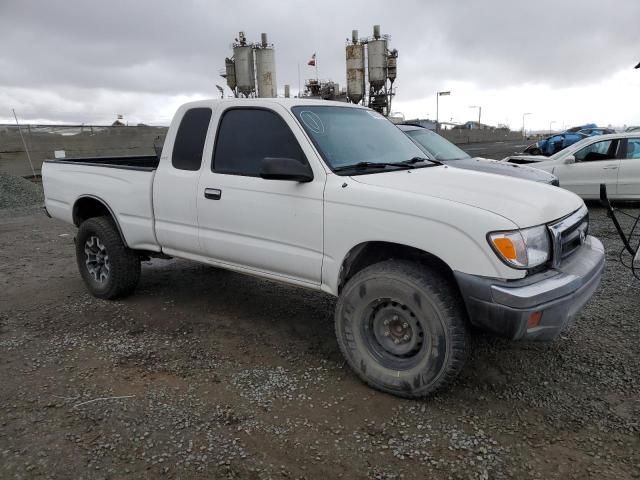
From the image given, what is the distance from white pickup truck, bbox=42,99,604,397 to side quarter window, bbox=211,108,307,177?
0.4 inches

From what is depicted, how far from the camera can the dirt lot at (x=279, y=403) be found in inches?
101

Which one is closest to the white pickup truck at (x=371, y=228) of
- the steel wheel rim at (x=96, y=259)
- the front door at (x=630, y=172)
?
the steel wheel rim at (x=96, y=259)

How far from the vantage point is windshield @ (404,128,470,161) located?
25.5 ft

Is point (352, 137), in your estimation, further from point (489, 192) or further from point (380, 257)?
point (489, 192)

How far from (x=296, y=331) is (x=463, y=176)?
1930 mm

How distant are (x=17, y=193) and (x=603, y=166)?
49.0ft

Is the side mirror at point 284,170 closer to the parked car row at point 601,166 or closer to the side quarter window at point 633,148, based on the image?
the parked car row at point 601,166

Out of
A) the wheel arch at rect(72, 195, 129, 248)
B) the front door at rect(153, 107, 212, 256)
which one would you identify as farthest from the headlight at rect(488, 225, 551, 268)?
the wheel arch at rect(72, 195, 129, 248)

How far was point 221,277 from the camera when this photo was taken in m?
5.91

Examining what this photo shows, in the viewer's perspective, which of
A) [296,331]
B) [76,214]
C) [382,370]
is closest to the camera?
[382,370]

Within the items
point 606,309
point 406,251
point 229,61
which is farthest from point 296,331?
point 229,61

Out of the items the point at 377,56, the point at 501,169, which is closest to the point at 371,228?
the point at 501,169

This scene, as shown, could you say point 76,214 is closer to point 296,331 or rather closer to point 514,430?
point 296,331

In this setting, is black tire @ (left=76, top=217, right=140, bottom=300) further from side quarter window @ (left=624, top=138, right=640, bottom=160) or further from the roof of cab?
side quarter window @ (left=624, top=138, right=640, bottom=160)
